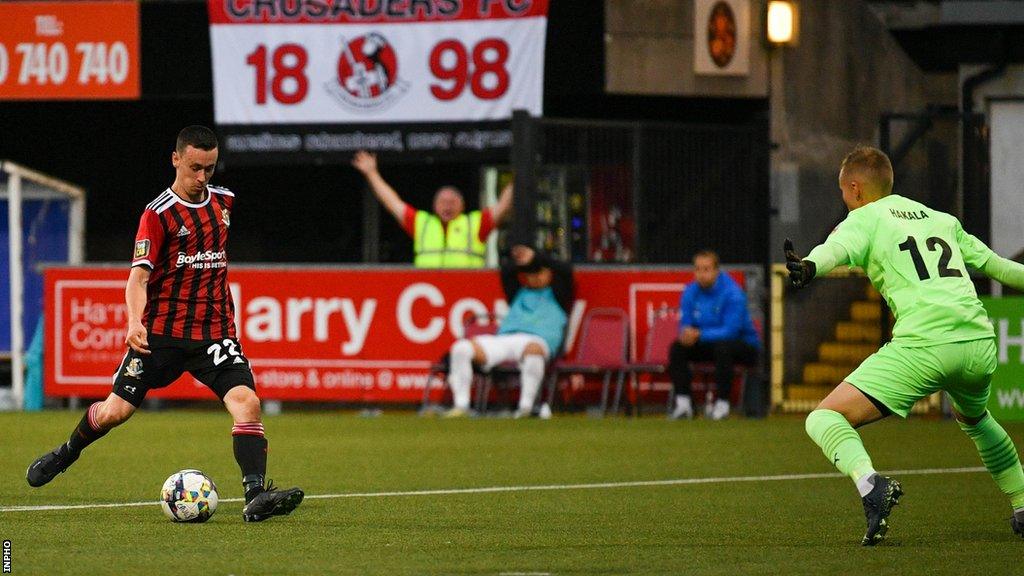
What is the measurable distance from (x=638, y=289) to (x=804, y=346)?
2.25 m

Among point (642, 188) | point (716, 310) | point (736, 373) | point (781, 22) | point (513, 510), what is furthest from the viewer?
point (781, 22)

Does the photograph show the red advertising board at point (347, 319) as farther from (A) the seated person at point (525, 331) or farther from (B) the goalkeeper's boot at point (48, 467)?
(B) the goalkeeper's boot at point (48, 467)

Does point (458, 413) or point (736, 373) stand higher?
point (736, 373)

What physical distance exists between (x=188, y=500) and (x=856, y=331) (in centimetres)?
1190

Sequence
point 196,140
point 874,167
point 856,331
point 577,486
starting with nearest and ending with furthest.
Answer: point 874,167
point 196,140
point 577,486
point 856,331

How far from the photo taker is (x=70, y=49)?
21297 mm

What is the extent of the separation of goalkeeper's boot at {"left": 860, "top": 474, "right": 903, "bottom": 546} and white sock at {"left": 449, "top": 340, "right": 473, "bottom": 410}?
10.3m

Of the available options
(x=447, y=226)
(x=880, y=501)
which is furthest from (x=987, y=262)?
(x=447, y=226)

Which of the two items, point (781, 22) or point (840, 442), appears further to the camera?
point (781, 22)

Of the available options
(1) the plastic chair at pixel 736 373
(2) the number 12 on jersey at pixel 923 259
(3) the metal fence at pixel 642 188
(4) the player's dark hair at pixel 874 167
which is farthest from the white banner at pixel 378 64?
(2) the number 12 on jersey at pixel 923 259

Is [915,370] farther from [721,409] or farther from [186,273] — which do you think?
[721,409]

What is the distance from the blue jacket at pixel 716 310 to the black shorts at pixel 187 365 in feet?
29.6

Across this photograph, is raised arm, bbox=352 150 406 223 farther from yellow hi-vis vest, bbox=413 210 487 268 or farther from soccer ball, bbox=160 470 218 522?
soccer ball, bbox=160 470 218 522

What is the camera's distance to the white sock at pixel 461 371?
1822 centimetres
